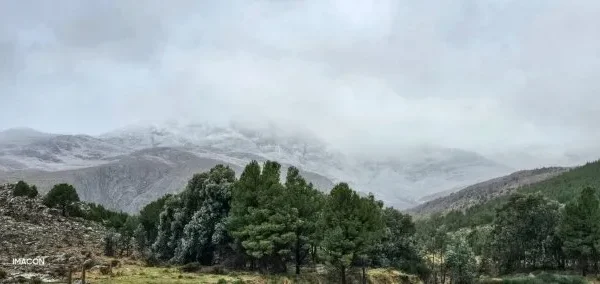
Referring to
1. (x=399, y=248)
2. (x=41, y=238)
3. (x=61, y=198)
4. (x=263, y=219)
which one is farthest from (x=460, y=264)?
(x=61, y=198)

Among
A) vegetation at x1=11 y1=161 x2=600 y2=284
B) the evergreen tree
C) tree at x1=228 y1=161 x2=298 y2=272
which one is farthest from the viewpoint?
the evergreen tree

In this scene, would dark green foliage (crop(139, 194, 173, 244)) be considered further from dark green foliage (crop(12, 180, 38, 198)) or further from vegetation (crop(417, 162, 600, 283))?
vegetation (crop(417, 162, 600, 283))

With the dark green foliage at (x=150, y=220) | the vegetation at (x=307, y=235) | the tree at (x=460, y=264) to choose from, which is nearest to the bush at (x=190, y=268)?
the vegetation at (x=307, y=235)

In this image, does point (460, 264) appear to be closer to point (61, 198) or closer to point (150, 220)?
point (150, 220)

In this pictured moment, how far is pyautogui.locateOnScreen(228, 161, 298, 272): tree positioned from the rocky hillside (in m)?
19.5

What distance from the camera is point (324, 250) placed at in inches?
2660

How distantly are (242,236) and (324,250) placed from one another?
11.4 m

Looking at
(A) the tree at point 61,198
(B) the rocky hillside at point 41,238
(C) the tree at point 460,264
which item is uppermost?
(A) the tree at point 61,198

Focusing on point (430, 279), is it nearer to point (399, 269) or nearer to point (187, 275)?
point (399, 269)

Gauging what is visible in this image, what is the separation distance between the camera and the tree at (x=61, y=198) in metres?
93.2

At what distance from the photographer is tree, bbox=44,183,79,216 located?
93.2 meters

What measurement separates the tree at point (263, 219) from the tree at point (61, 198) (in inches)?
1569

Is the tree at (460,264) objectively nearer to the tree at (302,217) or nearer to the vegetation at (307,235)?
the vegetation at (307,235)

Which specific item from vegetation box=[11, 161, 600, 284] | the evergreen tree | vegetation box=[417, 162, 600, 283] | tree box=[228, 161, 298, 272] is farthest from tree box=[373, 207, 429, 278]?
the evergreen tree
